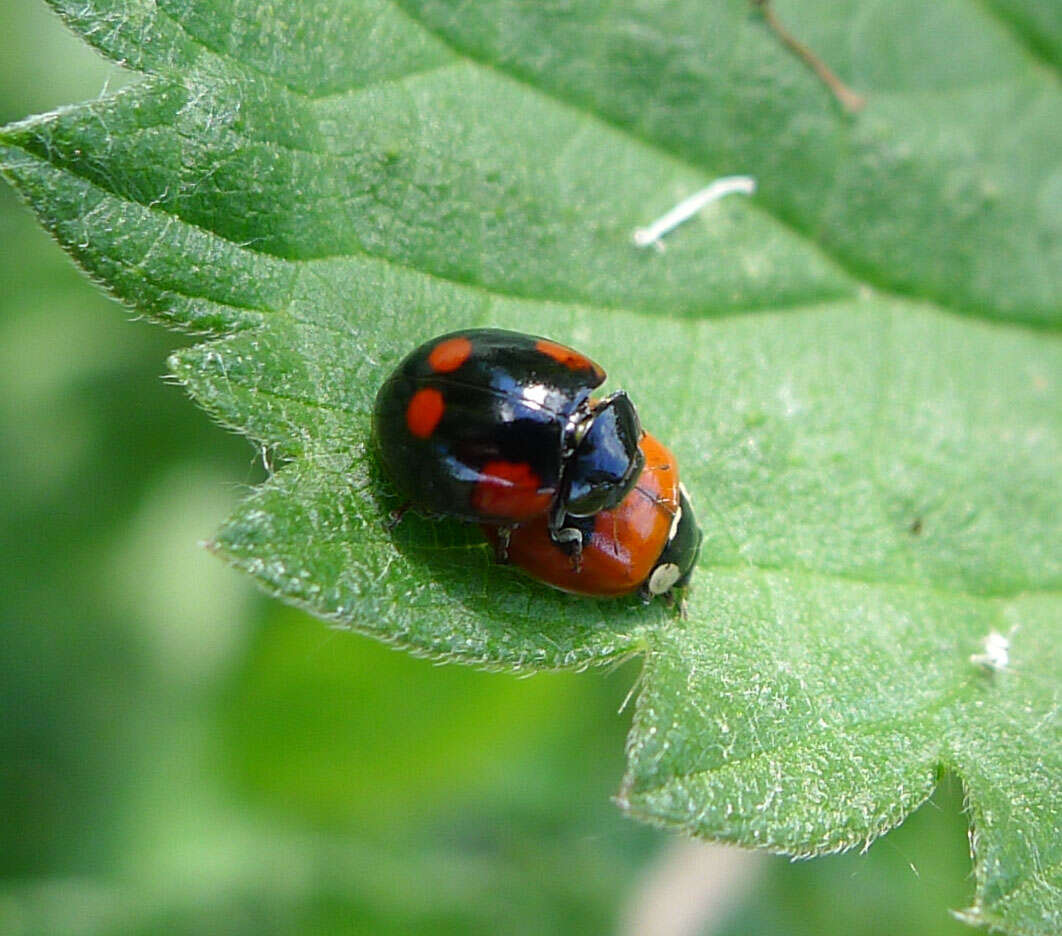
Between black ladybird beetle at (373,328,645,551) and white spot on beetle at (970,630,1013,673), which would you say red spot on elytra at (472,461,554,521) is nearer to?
black ladybird beetle at (373,328,645,551)

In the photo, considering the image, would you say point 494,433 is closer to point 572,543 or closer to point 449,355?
point 449,355

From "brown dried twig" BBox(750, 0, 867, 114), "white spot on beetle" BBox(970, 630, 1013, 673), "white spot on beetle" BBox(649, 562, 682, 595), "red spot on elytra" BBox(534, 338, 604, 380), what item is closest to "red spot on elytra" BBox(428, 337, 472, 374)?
"red spot on elytra" BBox(534, 338, 604, 380)

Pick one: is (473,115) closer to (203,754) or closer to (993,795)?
(993,795)

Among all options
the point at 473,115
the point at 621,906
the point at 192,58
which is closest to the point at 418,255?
the point at 473,115

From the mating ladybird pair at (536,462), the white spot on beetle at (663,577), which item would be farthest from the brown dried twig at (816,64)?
the white spot on beetle at (663,577)

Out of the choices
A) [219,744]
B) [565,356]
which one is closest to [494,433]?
[565,356]

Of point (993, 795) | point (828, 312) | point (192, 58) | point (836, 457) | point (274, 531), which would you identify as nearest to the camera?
point (274, 531)
